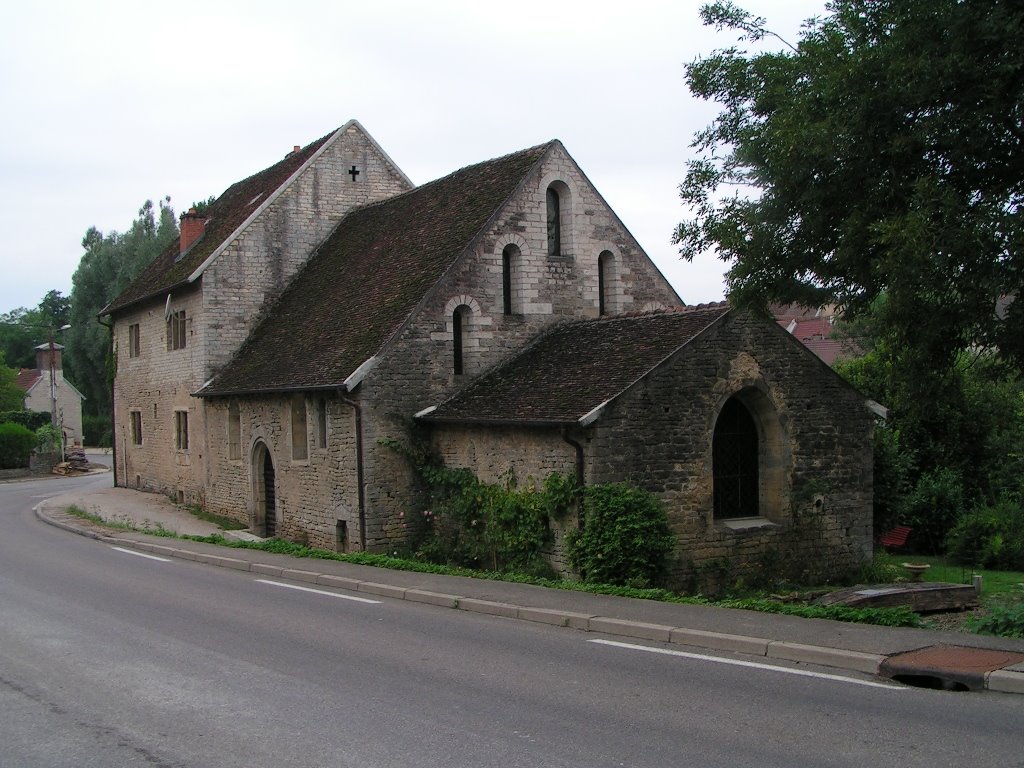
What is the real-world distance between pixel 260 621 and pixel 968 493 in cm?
2174

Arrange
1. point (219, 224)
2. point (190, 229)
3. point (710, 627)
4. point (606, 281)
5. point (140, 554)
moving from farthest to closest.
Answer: point (190, 229) < point (219, 224) < point (606, 281) < point (140, 554) < point (710, 627)

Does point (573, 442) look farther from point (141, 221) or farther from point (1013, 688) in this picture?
point (141, 221)

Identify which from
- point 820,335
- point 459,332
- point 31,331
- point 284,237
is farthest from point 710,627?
point 31,331

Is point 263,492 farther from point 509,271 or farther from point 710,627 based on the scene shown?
point 710,627

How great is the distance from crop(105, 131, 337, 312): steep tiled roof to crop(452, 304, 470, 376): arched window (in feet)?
29.8

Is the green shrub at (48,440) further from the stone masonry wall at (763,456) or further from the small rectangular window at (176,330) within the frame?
the stone masonry wall at (763,456)

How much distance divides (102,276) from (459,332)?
52.1 m

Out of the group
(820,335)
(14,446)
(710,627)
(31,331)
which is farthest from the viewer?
(31,331)

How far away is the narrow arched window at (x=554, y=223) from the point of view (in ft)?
70.7

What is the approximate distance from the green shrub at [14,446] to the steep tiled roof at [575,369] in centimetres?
3399

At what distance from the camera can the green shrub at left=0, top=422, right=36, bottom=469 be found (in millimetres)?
45531

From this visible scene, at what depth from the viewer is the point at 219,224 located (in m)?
29.0

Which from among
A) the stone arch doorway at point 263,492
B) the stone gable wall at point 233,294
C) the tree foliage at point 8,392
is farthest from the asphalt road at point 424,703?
the tree foliage at point 8,392

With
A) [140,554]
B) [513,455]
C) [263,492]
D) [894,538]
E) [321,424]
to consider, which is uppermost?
[321,424]
